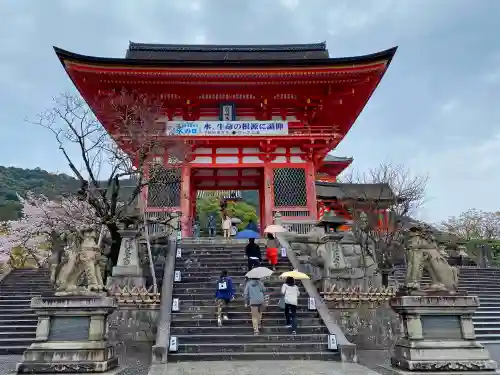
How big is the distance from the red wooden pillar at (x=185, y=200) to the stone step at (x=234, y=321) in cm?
823

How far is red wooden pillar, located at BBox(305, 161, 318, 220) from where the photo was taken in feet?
64.8

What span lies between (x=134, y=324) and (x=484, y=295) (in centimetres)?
1364

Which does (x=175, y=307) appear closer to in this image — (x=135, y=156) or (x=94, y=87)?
(x=135, y=156)

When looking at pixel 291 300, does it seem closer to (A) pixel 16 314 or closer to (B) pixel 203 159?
(A) pixel 16 314

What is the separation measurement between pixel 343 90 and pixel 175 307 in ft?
47.6

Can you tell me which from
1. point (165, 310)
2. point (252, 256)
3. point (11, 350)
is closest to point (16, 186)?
point (11, 350)

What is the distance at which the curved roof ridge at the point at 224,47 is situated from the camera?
26.7 metres

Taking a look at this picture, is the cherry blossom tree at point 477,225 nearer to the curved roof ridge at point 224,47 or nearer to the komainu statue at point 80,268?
the curved roof ridge at point 224,47

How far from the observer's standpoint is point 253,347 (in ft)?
32.6

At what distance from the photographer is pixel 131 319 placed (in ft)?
37.6

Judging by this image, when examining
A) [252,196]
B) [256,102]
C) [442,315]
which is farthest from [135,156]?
[252,196]

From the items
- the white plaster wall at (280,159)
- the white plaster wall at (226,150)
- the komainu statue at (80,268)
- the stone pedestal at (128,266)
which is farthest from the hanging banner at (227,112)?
the komainu statue at (80,268)

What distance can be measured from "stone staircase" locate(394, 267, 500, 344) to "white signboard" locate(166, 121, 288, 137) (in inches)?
350

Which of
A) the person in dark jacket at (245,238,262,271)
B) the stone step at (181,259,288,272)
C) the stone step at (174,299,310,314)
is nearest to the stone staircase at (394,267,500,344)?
the stone step at (174,299,310,314)
